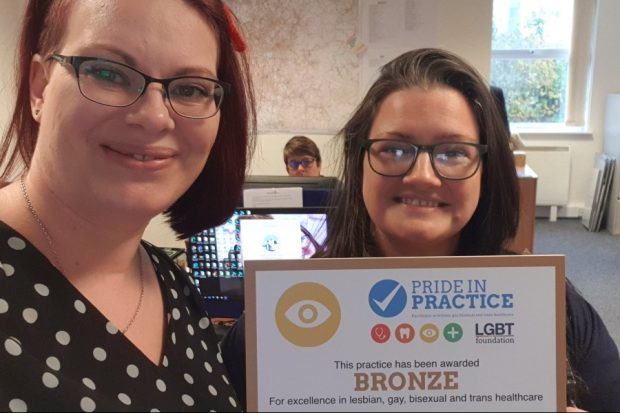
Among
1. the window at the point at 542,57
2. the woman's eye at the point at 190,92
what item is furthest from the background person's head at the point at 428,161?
the window at the point at 542,57

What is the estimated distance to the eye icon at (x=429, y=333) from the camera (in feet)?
2.80

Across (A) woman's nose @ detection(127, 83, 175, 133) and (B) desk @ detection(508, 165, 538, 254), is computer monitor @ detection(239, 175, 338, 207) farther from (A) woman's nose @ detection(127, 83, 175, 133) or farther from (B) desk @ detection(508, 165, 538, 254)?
(B) desk @ detection(508, 165, 538, 254)

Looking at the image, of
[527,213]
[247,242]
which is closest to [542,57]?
[527,213]

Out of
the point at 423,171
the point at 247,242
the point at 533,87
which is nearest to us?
the point at 423,171

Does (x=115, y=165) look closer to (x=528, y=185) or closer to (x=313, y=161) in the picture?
(x=313, y=161)

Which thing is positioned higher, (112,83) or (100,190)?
(112,83)

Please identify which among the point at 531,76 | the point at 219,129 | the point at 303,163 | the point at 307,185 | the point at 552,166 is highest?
the point at 219,129

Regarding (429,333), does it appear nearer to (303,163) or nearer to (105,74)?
(105,74)

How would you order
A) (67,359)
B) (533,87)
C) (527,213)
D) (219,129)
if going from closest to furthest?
(67,359) < (219,129) < (527,213) < (533,87)

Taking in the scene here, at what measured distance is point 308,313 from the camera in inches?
33.6

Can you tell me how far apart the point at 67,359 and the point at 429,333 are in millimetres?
526

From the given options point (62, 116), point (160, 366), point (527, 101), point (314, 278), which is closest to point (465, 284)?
point (314, 278)

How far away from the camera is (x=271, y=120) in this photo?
4.77m

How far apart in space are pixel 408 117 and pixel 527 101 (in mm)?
5868
